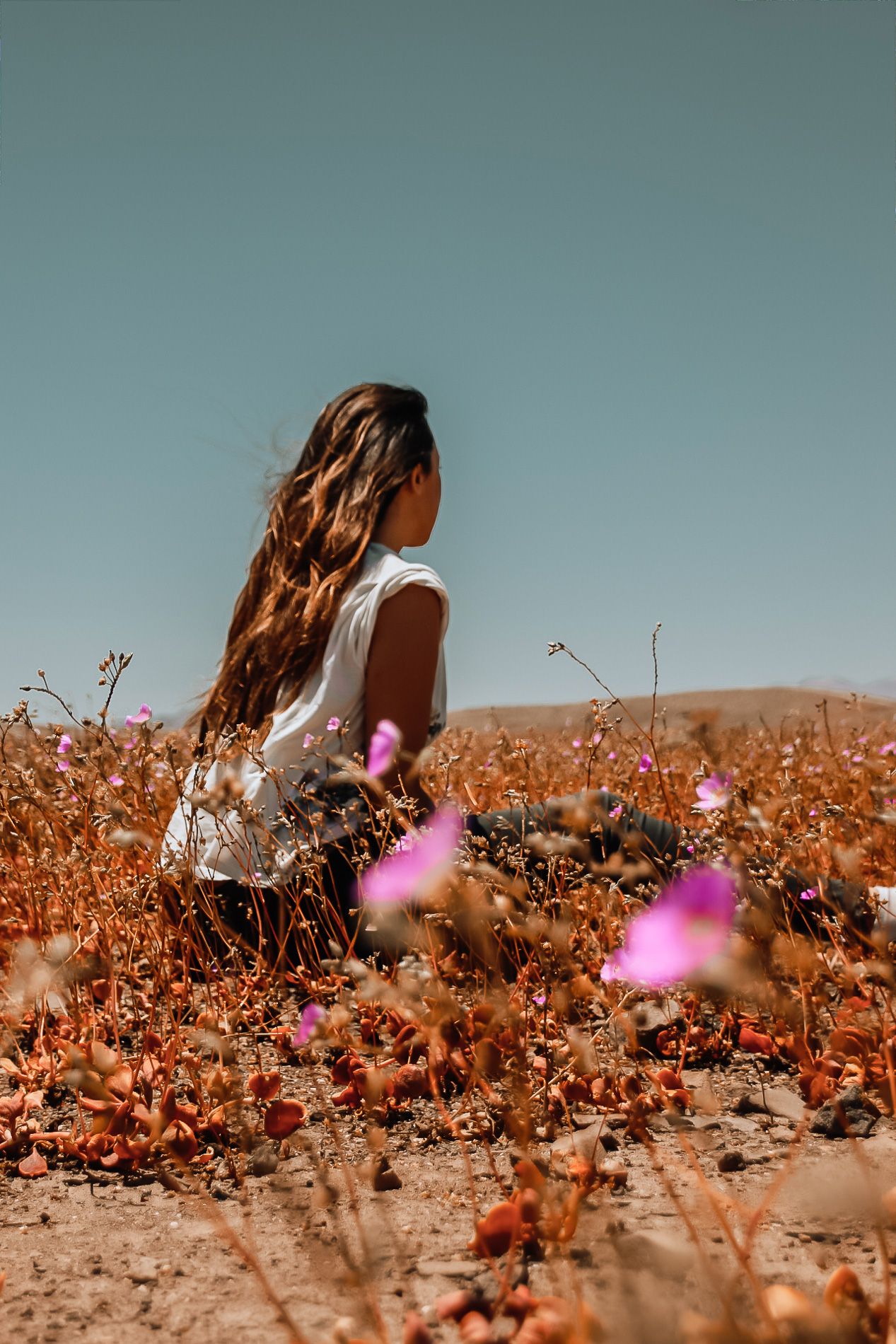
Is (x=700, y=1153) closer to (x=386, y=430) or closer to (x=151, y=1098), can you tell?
(x=151, y=1098)

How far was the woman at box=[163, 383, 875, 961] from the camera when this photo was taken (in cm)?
240

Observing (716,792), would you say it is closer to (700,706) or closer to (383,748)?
(383,748)

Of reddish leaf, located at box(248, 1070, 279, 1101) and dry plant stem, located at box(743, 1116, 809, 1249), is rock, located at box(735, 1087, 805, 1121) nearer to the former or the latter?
dry plant stem, located at box(743, 1116, 809, 1249)

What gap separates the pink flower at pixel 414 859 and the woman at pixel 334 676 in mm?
212

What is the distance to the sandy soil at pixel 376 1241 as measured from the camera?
1.10m

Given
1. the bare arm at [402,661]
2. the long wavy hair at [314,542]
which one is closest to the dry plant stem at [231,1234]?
the bare arm at [402,661]

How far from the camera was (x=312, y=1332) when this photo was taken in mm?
1062

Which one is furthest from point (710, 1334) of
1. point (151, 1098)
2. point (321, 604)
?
point (321, 604)

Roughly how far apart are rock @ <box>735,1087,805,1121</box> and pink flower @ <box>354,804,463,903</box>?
0.66m

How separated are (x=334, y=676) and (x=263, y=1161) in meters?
1.33

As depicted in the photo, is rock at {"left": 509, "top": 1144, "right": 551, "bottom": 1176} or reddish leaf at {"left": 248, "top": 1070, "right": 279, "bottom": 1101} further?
reddish leaf at {"left": 248, "top": 1070, "right": 279, "bottom": 1101}

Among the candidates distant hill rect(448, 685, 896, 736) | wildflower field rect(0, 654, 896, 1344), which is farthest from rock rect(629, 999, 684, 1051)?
distant hill rect(448, 685, 896, 736)

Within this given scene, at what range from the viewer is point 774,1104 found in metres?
1.67

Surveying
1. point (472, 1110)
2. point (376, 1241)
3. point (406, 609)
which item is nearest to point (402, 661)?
point (406, 609)
